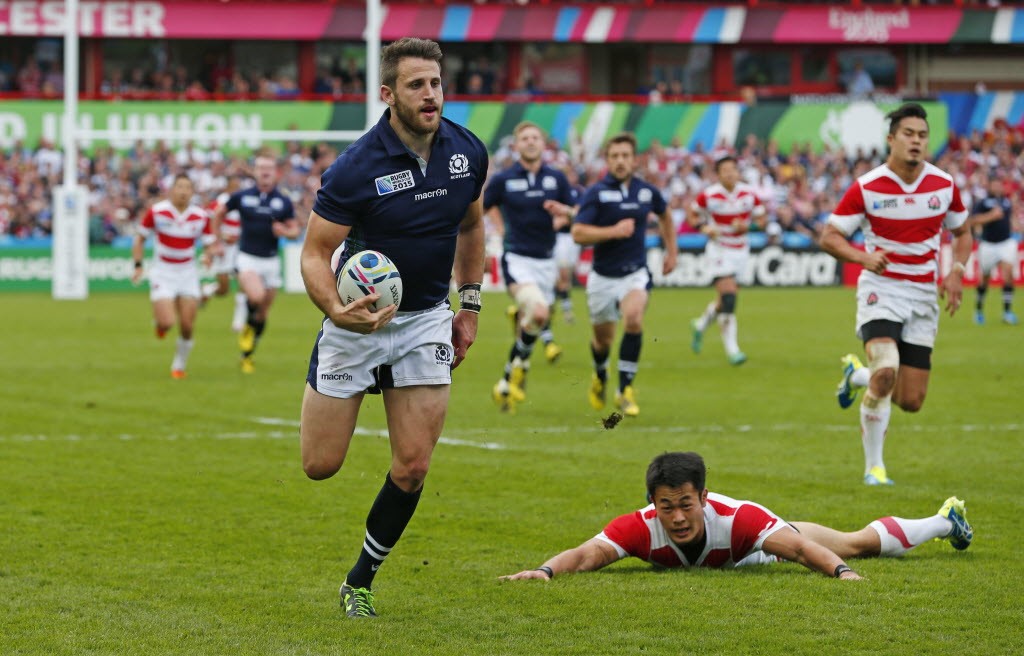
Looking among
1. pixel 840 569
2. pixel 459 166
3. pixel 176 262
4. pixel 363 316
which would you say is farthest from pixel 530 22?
pixel 363 316

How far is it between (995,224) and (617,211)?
13.5 metres

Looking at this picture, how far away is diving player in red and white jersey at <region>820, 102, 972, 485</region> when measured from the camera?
9953 mm

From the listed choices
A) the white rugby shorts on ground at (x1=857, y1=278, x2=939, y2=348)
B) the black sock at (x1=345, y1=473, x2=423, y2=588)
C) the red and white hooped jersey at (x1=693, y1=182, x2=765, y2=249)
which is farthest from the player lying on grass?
the red and white hooped jersey at (x1=693, y1=182, x2=765, y2=249)

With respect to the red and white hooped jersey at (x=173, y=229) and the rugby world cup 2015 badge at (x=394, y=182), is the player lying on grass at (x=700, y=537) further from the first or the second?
the red and white hooped jersey at (x=173, y=229)

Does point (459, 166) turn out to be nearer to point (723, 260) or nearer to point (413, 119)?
point (413, 119)

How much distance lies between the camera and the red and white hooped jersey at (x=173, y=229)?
17.9m

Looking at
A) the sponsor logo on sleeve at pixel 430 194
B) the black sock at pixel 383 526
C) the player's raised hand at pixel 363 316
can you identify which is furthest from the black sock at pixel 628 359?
the player's raised hand at pixel 363 316

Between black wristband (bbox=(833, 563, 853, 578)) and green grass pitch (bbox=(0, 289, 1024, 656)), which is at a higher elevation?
black wristband (bbox=(833, 563, 853, 578))

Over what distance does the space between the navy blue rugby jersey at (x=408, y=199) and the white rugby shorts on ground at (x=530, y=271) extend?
28.4ft

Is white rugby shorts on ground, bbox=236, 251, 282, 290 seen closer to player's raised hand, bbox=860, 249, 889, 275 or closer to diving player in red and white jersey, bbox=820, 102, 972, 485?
diving player in red and white jersey, bbox=820, 102, 972, 485

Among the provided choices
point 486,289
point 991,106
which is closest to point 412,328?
point 486,289

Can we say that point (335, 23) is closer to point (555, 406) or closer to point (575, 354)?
point (575, 354)

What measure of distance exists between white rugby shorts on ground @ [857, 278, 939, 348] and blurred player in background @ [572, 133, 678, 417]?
12.9 ft

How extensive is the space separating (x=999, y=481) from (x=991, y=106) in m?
35.8
